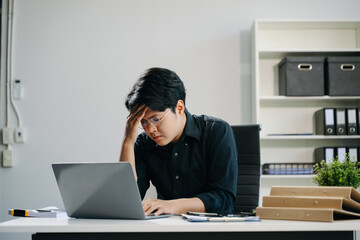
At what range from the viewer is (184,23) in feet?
11.6

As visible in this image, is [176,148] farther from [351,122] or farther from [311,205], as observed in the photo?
[351,122]

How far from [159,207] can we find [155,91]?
17.8 inches

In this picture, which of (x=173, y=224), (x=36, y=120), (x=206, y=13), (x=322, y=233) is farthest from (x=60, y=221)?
(x=206, y=13)

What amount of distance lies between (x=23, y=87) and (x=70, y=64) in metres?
0.39

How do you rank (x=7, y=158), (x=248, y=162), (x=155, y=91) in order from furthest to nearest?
(x=7, y=158) → (x=248, y=162) → (x=155, y=91)

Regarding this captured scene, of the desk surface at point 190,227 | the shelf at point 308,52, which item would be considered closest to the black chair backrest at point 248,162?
the desk surface at point 190,227

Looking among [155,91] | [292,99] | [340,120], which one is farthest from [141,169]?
[340,120]

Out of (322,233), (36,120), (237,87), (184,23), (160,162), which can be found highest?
(184,23)

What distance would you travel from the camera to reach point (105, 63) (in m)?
3.51

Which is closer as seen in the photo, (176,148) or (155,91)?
(155,91)

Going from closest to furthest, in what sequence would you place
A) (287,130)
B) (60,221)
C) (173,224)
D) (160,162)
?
(173,224)
(60,221)
(160,162)
(287,130)

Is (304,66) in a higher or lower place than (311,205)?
higher

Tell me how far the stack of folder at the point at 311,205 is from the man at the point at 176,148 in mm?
315

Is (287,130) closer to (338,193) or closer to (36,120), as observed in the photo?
(36,120)
